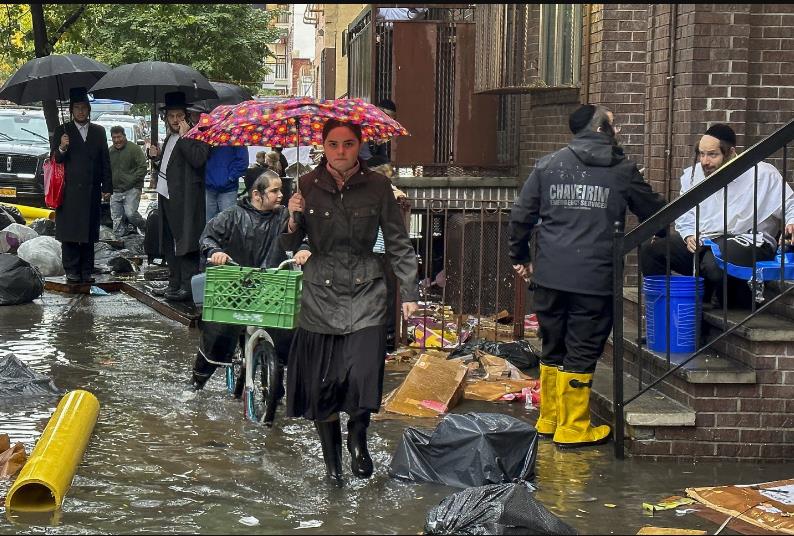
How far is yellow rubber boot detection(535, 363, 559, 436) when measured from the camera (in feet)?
25.6

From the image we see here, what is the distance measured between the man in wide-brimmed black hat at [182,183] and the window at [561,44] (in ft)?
11.2

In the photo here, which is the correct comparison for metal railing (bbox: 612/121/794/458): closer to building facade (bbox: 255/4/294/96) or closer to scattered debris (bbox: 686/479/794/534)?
scattered debris (bbox: 686/479/794/534)

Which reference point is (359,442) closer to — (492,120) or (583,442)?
(583,442)

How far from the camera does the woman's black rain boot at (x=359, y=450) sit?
680 centimetres

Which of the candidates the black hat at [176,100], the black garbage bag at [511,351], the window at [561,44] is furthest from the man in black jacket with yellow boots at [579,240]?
the black hat at [176,100]

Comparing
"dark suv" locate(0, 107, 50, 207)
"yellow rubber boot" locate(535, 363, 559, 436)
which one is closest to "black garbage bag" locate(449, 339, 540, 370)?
"yellow rubber boot" locate(535, 363, 559, 436)

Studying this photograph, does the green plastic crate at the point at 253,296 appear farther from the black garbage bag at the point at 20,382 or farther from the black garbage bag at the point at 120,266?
the black garbage bag at the point at 120,266

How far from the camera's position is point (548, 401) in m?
7.87

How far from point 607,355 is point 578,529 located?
3.59m

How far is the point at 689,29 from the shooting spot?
9203 mm

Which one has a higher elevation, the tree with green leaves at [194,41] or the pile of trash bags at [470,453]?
the tree with green leaves at [194,41]

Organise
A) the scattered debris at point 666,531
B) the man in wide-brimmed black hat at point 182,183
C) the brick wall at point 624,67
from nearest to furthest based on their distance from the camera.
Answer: the scattered debris at point 666,531, the brick wall at point 624,67, the man in wide-brimmed black hat at point 182,183

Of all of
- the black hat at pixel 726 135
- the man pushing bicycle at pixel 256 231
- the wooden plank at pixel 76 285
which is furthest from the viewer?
the wooden plank at pixel 76 285

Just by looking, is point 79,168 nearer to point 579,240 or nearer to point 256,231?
point 256,231
